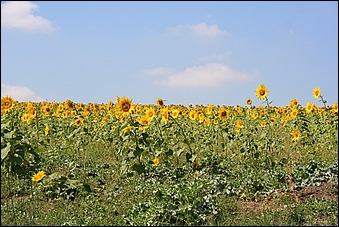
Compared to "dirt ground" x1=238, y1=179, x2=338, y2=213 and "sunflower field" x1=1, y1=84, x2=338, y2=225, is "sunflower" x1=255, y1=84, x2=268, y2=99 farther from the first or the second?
"dirt ground" x1=238, y1=179, x2=338, y2=213

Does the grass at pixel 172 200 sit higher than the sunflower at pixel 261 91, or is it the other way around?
the sunflower at pixel 261 91

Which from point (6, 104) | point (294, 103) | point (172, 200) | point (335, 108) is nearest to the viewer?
point (172, 200)

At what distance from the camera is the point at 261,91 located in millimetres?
7441

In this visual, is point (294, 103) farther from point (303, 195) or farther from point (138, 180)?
point (138, 180)

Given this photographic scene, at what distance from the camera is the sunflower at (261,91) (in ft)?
24.3

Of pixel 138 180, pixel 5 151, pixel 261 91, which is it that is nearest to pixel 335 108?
pixel 261 91

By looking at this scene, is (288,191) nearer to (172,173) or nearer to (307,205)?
(307,205)

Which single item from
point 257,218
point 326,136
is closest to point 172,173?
point 257,218

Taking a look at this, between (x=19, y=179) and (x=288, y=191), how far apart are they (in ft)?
13.1

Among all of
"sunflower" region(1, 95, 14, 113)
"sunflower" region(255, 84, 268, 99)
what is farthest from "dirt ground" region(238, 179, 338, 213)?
"sunflower" region(1, 95, 14, 113)

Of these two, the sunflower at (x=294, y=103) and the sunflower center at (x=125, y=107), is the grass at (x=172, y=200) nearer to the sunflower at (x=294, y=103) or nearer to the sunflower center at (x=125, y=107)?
the sunflower center at (x=125, y=107)

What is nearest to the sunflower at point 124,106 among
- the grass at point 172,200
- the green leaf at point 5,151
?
the grass at point 172,200

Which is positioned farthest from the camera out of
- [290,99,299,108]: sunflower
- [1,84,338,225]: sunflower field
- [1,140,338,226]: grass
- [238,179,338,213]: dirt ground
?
[290,99,299,108]: sunflower

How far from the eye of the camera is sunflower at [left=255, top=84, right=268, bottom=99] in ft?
24.3
